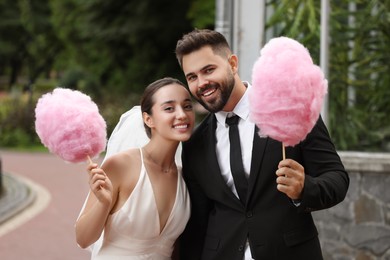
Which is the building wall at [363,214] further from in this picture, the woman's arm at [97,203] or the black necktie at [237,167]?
the woman's arm at [97,203]

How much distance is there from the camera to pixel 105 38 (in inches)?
922

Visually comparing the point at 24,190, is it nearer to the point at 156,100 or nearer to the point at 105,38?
the point at 156,100

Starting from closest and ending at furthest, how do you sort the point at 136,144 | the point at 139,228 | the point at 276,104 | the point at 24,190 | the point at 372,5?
the point at 276,104, the point at 139,228, the point at 136,144, the point at 372,5, the point at 24,190

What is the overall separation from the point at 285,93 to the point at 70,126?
102cm

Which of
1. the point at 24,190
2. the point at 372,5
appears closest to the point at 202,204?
the point at 372,5

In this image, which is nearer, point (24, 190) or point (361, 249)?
point (361, 249)

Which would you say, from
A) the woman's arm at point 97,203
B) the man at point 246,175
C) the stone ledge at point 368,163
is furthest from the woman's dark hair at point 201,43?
the stone ledge at point 368,163

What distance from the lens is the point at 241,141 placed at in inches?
124

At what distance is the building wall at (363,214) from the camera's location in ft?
19.4

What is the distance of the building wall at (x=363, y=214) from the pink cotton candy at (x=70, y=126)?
3388mm

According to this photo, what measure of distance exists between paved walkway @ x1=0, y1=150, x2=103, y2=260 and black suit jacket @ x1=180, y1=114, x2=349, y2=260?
16.0 feet

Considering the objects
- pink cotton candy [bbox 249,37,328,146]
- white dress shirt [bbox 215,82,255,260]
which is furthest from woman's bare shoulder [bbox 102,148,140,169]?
pink cotton candy [bbox 249,37,328,146]

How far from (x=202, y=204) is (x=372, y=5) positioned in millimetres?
4315

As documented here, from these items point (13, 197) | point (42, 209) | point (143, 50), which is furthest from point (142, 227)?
point (143, 50)
